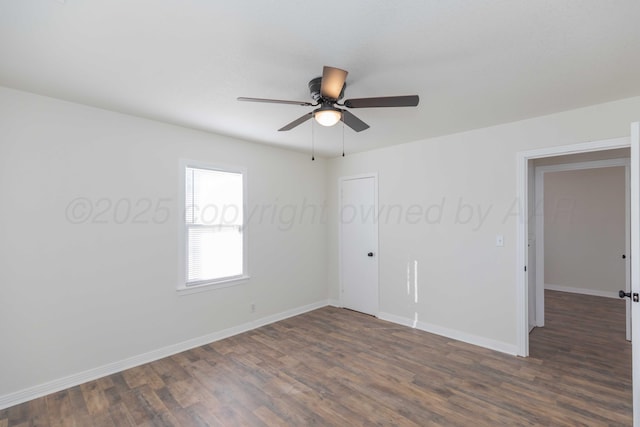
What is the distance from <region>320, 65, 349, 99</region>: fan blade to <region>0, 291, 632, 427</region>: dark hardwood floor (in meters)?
2.34

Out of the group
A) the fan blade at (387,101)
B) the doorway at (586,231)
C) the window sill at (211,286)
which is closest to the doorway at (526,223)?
the fan blade at (387,101)

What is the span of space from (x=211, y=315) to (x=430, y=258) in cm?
293

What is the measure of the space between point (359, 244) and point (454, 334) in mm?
1818

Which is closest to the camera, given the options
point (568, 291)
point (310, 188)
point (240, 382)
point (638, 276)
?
point (638, 276)

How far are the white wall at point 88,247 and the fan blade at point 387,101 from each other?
231 cm

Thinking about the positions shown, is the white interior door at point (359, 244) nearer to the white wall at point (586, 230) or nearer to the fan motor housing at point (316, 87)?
the fan motor housing at point (316, 87)

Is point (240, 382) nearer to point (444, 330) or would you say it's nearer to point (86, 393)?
point (86, 393)

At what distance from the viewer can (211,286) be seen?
12.2ft

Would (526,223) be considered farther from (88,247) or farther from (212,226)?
(88,247)

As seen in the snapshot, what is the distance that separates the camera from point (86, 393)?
260 centimetres

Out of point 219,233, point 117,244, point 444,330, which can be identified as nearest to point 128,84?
point 117,244

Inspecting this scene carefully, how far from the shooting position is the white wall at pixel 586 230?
565 centimetres

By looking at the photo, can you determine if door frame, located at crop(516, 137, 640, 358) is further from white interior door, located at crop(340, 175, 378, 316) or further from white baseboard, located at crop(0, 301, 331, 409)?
white baseboard, located at crop(0, 301, 331, 409)

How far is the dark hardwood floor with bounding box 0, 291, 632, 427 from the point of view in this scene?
2.28 m
